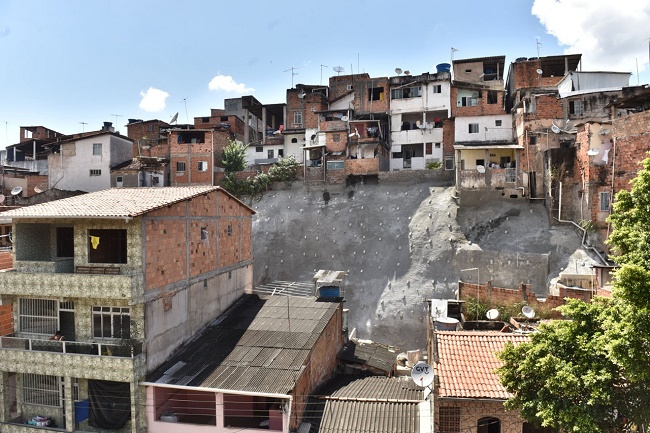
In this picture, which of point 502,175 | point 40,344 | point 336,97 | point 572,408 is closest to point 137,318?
point 40,344

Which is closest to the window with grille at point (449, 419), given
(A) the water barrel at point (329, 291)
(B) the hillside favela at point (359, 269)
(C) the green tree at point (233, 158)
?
(B) the hillside favela at point (359, 269)

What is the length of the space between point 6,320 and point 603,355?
901 inches

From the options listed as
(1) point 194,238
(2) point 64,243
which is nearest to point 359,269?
(1) point 194,238

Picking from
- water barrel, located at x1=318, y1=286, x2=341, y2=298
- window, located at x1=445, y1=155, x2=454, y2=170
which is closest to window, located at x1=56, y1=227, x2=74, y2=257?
water barrel, located at x1=318, y1=286, x2=341, y2=298

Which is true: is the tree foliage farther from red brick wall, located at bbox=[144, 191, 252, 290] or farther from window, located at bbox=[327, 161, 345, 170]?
window, located at bbox=[327, 161, 345, 170]

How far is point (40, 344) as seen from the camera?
1738cm

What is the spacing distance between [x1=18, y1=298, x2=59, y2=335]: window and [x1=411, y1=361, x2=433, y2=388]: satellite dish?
49.1 feet

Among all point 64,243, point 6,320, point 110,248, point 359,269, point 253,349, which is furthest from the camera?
point 359,269

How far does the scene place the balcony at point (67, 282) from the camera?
1634 cm

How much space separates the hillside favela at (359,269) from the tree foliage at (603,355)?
0.05 m

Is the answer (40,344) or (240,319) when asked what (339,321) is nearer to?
(240,319)

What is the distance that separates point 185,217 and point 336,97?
3434 centimetres

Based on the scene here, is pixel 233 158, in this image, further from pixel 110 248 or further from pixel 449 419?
pixel 449 419

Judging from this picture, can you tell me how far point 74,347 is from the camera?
1695cm
